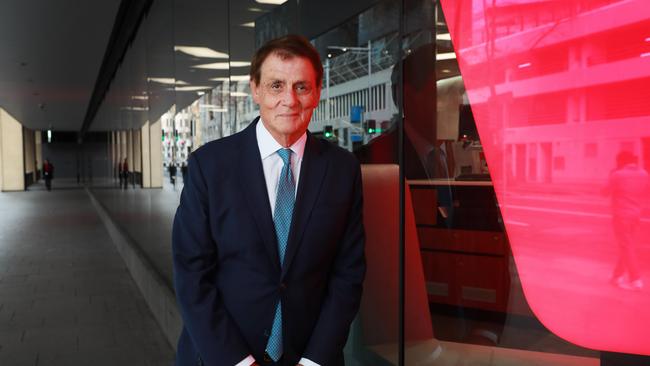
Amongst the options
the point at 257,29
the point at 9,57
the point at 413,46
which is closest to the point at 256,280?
the point at 413,46

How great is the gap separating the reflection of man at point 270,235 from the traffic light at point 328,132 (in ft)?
3.33

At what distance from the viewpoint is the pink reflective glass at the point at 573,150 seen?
1.19 m

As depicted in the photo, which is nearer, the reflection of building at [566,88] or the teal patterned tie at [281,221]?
the reflection of building at [566,88]

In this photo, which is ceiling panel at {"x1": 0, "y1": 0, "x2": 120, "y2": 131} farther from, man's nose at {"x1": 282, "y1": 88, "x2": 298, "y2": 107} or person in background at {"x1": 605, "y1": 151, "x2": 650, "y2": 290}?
person in background at {"x1": 605, "y1": 151, "x2": 650, "y2": 290}

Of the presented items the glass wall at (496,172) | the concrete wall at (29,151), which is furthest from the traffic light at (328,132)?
the concrete wall at (29,151)

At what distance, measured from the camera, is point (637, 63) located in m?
1.17

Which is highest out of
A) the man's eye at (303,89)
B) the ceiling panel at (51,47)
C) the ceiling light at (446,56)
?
the ceiling panel at (51,47)

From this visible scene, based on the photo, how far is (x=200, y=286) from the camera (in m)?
1.55

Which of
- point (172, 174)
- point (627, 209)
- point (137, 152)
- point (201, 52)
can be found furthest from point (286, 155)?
point (137, 152)

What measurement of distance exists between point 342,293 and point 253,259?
0.93 ft

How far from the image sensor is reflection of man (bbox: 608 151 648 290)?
1.19 m

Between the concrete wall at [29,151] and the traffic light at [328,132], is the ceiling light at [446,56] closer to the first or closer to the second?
the traffic light at [328,132]

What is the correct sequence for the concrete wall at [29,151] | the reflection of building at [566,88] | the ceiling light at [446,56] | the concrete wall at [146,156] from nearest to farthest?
the reflection of building at [566,88]
the ceiling light at [446,56]
the concrete wall at [146,156]
the concrete wall at [29,151]

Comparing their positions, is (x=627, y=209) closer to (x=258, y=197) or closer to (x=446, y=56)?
(x=446, y=56)
